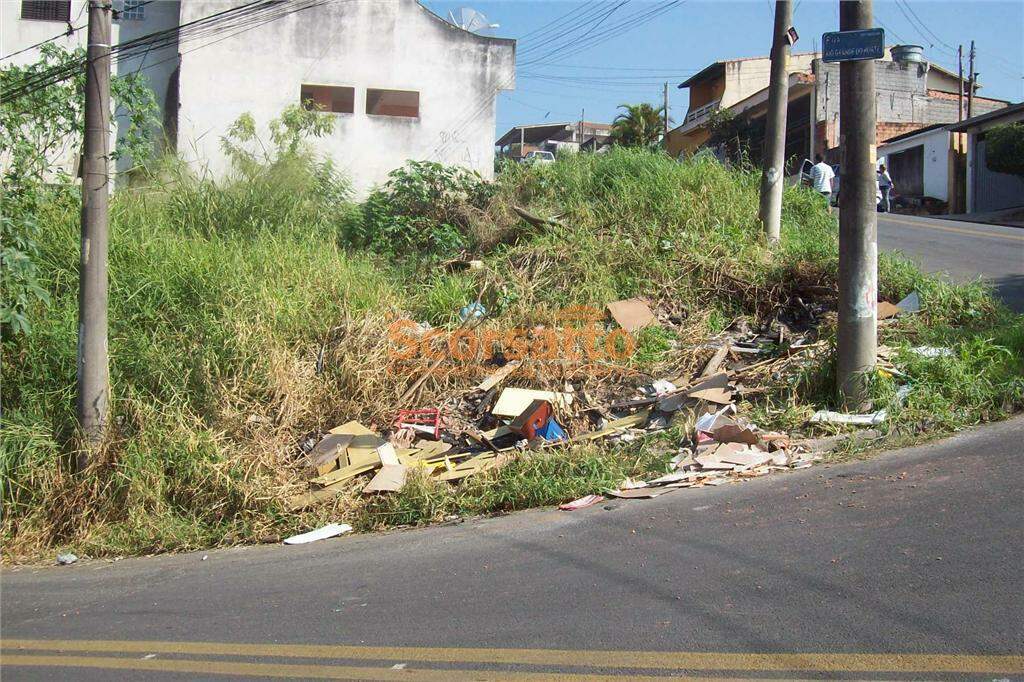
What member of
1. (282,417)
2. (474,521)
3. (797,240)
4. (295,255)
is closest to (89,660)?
(474,521)

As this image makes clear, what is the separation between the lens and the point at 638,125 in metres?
40.7

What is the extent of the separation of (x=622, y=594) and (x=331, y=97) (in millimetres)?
17365

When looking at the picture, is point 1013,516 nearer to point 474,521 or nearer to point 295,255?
point 474,521

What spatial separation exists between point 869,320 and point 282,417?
563 cm

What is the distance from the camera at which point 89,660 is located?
5113 mm

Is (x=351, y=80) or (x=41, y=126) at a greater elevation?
(x=351, y=80)

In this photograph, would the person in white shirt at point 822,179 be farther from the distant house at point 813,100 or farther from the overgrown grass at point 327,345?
the distant house at point 813,100

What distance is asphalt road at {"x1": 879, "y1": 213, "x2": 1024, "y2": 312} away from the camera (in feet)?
39.4

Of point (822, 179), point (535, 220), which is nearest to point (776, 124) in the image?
point (535, 220)

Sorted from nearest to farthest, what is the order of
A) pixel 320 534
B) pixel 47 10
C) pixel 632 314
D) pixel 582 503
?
pixel 582 503, pixel 320 534, pixel 632 314, pixel 47 10

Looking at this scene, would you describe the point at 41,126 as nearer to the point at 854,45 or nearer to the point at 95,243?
the point at 95,243

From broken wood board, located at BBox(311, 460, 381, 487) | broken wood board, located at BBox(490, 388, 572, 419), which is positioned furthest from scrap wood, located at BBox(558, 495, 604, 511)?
broken wood board, located at BBox(311, 460, 381, 487)

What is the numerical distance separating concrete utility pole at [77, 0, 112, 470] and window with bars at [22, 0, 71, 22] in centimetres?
1497

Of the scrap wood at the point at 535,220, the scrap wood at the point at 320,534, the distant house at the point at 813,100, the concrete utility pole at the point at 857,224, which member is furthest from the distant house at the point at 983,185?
the scrap wood at the point at 320,534
